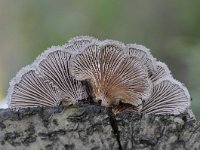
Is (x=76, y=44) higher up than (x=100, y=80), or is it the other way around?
(x=76, y=44)

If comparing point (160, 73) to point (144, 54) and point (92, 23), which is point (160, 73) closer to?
point (144, 54)

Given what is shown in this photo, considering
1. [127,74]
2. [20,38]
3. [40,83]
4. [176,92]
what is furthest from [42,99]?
[20,38]

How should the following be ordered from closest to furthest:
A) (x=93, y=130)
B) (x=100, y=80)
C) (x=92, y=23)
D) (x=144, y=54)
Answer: (x=93, y=130) → (x=100, y=80) → (x=144, y=54) → (x=92, y=23)

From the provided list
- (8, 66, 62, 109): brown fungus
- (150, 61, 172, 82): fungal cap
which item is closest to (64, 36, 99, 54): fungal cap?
(8, 66, 62, 109): brown fungus

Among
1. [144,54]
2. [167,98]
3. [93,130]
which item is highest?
[144,54]

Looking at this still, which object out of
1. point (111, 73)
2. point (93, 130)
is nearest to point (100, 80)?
point (111, 73)

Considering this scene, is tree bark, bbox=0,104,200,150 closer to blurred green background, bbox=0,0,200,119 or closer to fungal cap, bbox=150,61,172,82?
fungal cap, bbox=150,61,172,82
